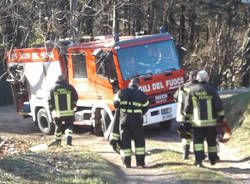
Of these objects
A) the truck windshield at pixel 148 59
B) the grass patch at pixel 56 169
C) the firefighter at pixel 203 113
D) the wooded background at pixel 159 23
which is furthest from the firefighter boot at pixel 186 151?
the wooded background at pixel 159 23

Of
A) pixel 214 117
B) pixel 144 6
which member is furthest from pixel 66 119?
pixel 144 6

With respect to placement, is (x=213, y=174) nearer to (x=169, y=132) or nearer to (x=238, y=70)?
(x=169, y=132)

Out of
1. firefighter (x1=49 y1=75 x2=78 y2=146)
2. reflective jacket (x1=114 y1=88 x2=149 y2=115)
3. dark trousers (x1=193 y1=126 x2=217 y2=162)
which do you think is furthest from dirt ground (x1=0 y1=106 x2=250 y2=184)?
reflective jacket (x1=114 y1=88 x2=149 y2=115)

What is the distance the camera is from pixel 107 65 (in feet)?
45.2

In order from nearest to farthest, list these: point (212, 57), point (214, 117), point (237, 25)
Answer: point (214, 117) < point (212, 57) < point (237, 25)

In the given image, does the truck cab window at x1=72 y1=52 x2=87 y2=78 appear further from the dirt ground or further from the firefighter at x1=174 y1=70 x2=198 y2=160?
the firefighter at x1=174 y1=70 x2=198 y2=160

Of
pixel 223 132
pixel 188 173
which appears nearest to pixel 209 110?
pixel 223 132

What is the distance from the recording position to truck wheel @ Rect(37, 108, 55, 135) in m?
16.2

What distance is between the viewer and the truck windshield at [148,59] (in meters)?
13.7

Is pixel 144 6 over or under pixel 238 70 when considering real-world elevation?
over

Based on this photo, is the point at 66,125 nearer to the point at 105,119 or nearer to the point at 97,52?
the point at 105,119

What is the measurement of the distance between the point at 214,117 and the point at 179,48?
4.77 metres

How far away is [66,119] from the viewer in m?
13.1

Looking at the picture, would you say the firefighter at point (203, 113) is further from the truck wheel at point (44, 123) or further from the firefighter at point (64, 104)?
the truck wheel at point (44, 123)
